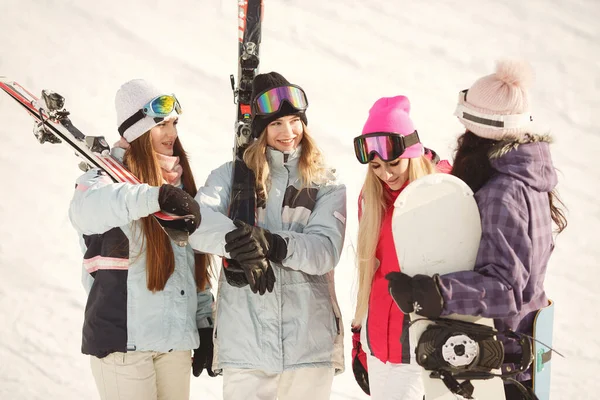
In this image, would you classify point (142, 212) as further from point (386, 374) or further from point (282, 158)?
point (386, 374)

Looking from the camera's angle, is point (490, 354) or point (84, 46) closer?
point (490, 354)

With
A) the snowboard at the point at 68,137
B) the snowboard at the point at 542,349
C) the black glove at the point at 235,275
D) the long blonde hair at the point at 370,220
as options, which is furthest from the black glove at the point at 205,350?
the snowboard at the point at 542,349

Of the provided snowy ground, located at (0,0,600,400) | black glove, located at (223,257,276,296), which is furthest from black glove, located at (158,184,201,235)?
snowy ground, located at (0,0,600,400)

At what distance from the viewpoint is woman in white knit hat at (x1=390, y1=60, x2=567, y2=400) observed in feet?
7.73

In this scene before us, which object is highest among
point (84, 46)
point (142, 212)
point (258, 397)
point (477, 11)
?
point (477, 11)

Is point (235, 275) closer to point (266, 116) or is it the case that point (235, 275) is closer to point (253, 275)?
point (253, 275)

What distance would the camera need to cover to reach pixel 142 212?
285 cm

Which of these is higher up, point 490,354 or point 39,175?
point 39,175

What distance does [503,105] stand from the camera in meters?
2.54

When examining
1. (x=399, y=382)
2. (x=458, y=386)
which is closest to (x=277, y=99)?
(x=399, y=382)

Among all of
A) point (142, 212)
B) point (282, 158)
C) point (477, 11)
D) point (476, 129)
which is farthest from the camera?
point (477, 11)

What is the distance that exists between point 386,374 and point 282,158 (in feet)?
3.43

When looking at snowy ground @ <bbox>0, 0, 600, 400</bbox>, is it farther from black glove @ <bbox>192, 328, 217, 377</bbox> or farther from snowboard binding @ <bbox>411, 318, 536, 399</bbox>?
snowboard binding @ <bbox>411, 318, 536, 399</bbox>

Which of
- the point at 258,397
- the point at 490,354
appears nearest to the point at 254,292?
the point at 258,397
